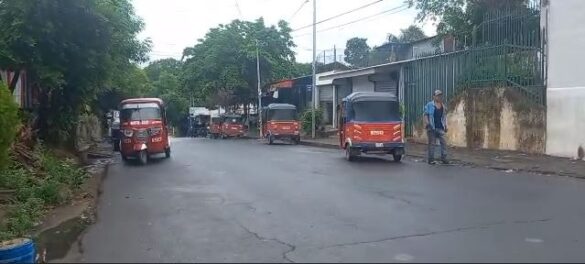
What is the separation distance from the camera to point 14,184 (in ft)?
38.4

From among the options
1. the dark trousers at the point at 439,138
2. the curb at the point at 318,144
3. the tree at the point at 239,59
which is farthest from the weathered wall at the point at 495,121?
the tree at the point at 239,59

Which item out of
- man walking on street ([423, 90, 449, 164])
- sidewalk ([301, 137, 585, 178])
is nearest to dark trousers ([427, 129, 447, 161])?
man walking on street ([423, 90, 449, 164])

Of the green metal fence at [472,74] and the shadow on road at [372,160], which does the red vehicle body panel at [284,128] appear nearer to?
the green metal fence at [472,74]

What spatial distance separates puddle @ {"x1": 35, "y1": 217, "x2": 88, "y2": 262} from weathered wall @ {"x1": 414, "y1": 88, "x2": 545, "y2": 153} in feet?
46.9

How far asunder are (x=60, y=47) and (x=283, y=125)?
1804 centimetres

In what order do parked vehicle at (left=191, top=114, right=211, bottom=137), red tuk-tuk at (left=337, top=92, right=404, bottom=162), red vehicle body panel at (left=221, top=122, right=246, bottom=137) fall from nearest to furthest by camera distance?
1. red tuk-tuk at (left=337, top=92, right=404, bottom=162)
2. red vehicle body panel at (left=221, top=122, right=246, bottom=137)
3. parked vehicle at (left=191, top=114, right=211, bottom=137)

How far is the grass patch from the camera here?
9.02 metres

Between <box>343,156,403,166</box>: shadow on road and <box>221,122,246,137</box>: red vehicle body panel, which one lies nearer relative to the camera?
<box>343,156,403,166</box>: shadow on road

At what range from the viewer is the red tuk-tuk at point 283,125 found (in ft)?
111

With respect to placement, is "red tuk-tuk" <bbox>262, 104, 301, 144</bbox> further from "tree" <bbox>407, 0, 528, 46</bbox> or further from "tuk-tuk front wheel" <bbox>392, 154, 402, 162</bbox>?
"tuk-tuk front wheel" <bbox>392, 154, 402, 162</bbox>

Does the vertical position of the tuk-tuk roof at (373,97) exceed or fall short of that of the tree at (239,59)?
it falls short

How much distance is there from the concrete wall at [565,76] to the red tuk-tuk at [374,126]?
178 inches

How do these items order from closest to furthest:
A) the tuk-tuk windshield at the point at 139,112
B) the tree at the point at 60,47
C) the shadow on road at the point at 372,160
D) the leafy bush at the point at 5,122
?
the leafy bush at the point at 5,122, the tree at the point at 60,47, the shadow on road at the point at 372,160, the tuk-tuk windshield at the point at 139,112

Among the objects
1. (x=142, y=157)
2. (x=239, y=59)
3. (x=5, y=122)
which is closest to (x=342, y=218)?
(x=5, y=122)
